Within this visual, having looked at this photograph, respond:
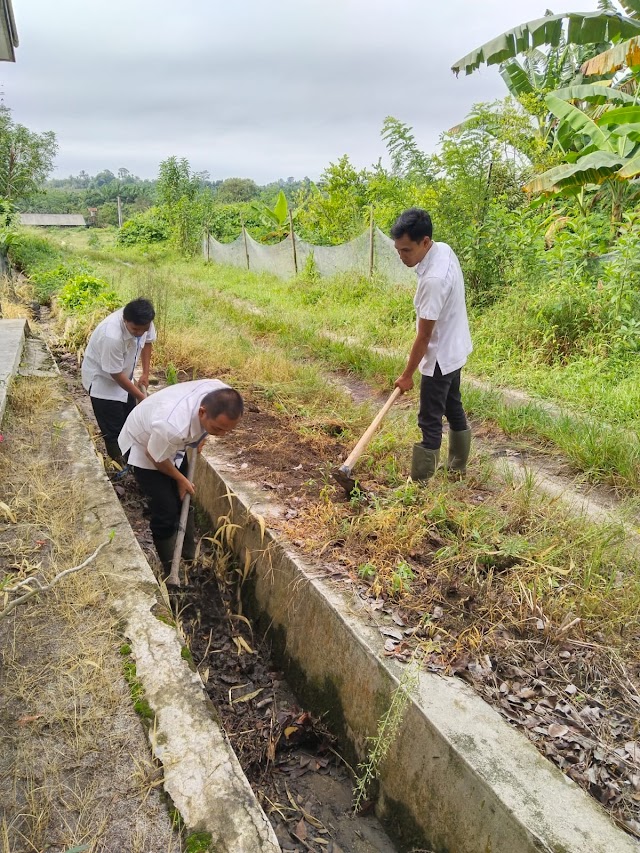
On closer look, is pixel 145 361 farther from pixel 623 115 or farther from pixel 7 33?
pixel 623 115

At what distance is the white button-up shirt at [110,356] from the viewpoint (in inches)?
164

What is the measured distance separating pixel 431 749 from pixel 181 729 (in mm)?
907

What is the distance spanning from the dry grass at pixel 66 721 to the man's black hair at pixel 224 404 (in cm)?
100

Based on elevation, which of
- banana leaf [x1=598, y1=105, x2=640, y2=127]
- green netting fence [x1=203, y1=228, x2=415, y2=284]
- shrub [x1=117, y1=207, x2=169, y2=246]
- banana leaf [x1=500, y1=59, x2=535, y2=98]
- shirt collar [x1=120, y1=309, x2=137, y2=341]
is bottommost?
shirt collar [x1=120, y1=309, x2=137, y2=341]

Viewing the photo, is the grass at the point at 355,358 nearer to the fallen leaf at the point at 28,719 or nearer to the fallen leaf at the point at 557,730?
the fallen leaf at the point at 557,730

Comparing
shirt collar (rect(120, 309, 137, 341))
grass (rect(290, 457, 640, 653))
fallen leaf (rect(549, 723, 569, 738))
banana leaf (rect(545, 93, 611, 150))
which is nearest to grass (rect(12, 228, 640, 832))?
grass (rect(290, 457, 640, 653))

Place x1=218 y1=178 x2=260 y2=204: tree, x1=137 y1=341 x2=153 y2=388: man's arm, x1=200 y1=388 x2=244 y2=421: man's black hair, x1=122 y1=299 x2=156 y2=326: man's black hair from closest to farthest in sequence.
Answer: x1=200 y1=388 x2=244 y2=421: man's black hair
x1=122 y1=299 x2=156 y2=326: man's black hair
x1=137 y1=341 x2=153 y2=388: man's arm
x1=218 y1=178 x2=260 y2=204: tree

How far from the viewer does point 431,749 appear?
209 cm

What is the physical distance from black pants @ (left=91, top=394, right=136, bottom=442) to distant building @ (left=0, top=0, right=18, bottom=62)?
17.3ft

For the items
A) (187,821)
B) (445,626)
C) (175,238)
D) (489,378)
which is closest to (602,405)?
(489,378)

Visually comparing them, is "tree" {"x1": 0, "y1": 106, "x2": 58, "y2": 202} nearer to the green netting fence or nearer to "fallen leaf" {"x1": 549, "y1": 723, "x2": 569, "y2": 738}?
the green netting fence

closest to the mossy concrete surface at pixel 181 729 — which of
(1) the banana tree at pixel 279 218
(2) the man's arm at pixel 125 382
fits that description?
(2) the man's arm at pixel 125 382

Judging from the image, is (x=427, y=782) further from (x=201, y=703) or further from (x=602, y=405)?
(x=602, y=405)

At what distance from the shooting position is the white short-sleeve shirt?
10.9ft
